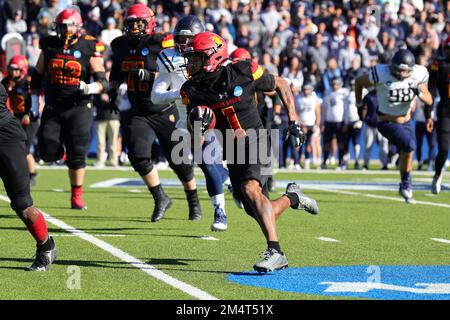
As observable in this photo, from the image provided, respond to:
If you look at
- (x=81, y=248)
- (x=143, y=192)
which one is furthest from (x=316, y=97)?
(x=81, y=248)

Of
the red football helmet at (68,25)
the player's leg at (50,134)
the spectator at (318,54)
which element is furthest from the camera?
the spectator at (318,54)

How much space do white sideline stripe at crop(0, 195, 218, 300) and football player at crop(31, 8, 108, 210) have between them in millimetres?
1151

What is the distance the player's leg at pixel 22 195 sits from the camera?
23.9 feet

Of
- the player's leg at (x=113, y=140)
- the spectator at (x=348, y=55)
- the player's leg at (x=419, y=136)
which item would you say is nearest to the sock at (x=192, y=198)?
the player's leg at (x=113, y=140)

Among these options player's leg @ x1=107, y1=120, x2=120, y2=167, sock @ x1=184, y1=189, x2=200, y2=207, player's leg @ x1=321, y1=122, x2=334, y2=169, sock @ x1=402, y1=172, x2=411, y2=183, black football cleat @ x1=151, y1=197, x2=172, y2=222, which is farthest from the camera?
player's leg @ x1=321, y1=122, x2=334, y2=169

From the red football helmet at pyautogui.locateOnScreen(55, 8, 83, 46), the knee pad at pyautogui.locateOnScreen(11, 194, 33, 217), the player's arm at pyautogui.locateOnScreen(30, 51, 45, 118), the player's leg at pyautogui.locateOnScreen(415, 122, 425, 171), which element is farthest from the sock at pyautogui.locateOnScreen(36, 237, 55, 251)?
the player's leg at pyautogui.locateOnScreen(415, 122, 425, 171)

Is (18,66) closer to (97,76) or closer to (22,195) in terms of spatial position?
(97,76)

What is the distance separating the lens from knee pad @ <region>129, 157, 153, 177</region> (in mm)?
11016

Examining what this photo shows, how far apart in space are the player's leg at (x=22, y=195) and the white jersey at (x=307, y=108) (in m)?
14.4

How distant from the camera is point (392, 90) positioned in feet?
43.5

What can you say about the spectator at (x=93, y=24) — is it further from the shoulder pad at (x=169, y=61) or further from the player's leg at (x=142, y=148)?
the shoulder pad at (x=169, y=61)

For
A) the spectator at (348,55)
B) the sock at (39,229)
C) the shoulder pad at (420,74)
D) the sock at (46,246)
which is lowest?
the spectator at (348,55)

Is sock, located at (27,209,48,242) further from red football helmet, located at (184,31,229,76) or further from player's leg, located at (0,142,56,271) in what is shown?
red football helmet, located at (184,31,229,76)

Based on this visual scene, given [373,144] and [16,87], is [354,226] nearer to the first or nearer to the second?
[16,87]
